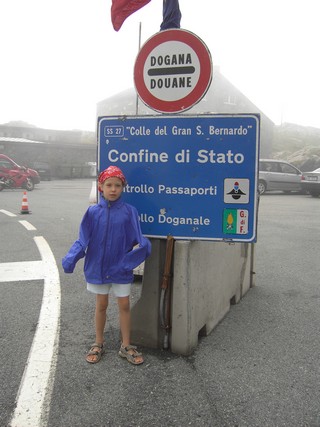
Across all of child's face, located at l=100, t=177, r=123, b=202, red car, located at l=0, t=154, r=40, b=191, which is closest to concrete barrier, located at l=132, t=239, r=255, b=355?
child's face, located at l=100, t=177, r=123, b=202

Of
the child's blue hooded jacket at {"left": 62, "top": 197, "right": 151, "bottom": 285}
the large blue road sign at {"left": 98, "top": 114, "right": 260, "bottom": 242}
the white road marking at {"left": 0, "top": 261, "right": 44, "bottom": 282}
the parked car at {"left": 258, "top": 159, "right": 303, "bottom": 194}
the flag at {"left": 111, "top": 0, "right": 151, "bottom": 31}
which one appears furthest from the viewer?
the parked car at {"left": 258, "top": 159, "right": 303, "bottom": 194}

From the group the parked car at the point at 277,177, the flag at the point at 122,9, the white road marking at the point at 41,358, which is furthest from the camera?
the parked car at the point at 277,177

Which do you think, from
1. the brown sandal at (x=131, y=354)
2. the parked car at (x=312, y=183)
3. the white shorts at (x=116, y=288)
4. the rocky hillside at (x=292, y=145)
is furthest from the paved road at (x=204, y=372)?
the rocky hillside at (x=292, y=145)

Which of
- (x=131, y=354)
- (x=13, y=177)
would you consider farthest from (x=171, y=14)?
(x=13, y=177)

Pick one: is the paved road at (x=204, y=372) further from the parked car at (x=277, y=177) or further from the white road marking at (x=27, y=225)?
the parked car at (x=277, y=177)

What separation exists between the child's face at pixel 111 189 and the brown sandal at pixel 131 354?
1129 mm

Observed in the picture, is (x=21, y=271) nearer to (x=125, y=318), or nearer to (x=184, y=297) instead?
(x=125, y=318)

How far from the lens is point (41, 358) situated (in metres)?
2.98

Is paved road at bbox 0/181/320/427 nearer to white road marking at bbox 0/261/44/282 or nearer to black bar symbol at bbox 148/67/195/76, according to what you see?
white road marking at bbox 0/261/44/282

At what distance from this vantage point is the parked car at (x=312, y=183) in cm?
1812

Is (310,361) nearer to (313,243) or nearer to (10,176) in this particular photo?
(313,243)

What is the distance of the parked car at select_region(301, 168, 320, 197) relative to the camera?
18.1 m

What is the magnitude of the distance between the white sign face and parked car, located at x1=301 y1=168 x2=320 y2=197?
16259 millimetres

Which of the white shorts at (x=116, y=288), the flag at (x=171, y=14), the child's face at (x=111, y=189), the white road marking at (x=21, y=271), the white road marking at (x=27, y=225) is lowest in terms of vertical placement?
the white road marking at (x=21, y=271)
